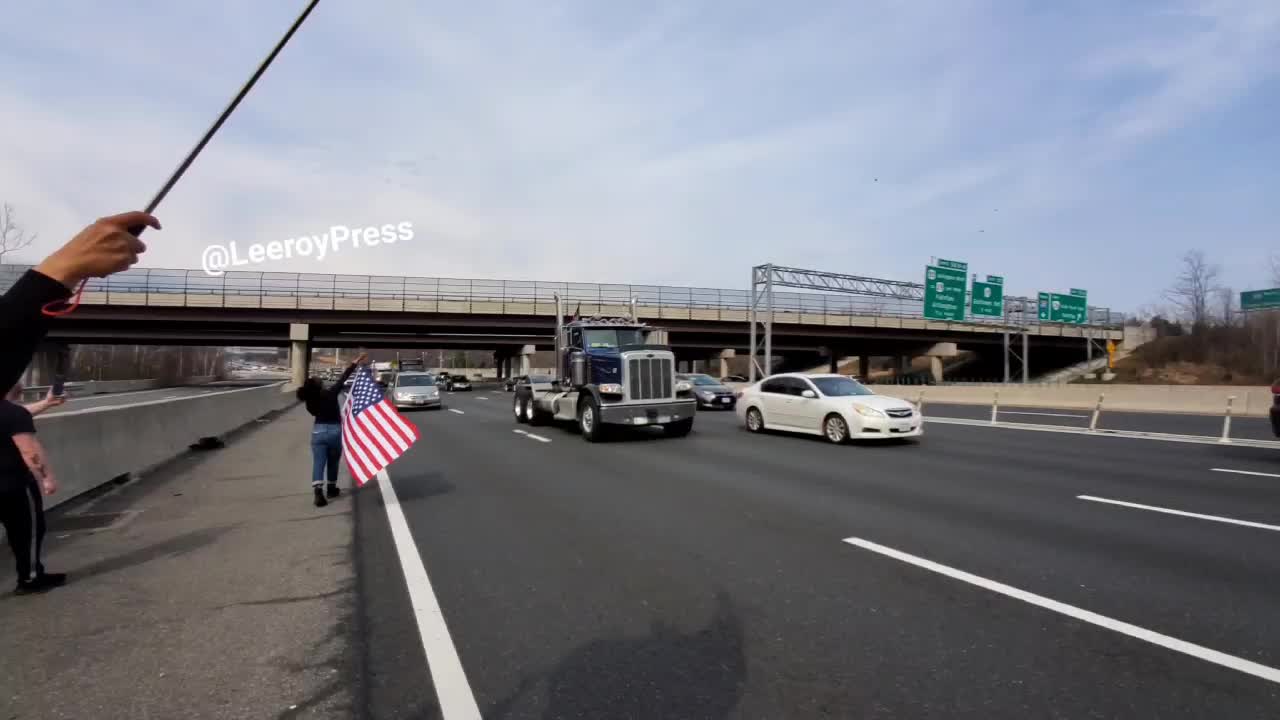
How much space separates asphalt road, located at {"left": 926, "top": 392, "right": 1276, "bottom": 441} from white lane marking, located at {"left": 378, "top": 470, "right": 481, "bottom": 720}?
19.3 m

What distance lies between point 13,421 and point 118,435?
6311mm

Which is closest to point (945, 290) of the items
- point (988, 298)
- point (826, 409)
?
point (988, 298)

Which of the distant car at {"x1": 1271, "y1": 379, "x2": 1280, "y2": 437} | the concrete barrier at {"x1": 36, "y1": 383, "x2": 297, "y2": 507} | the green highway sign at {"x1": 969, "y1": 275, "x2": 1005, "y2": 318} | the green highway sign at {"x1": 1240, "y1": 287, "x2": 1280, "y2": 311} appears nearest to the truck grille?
the concrete barrier at {"x1": 36, "y1": 383, "x2": 297, "y2": 507}

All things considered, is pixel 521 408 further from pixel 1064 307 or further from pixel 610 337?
pixel 1064 307

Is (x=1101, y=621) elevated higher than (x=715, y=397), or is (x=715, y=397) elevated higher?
(x=715, y=397)

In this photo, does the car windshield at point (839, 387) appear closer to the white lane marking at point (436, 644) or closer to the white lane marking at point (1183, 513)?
the white lane marking at point (1183, 513)

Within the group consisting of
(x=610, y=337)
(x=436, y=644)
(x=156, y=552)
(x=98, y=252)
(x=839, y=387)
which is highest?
(x=610, y=337)

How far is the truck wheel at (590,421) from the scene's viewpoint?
15430 mm

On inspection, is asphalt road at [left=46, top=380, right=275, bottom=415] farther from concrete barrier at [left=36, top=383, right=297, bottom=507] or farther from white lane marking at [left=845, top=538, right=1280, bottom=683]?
white lane marking at [left=845, top=538, right=1280, bottom=683]

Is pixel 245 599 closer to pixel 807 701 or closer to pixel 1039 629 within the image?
pixel 807 701

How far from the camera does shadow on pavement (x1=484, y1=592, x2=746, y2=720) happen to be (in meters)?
3.35

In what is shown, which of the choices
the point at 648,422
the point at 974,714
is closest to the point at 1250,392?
the point at 648,422

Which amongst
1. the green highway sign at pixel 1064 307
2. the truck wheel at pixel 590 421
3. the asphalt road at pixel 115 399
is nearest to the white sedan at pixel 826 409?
the truck wheel at pixel 590 421

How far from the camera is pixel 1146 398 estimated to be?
89.6ft
